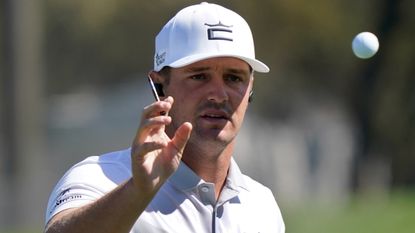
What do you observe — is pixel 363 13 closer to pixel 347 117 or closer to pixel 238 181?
pixel 347 117

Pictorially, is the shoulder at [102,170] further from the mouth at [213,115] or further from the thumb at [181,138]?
the thumb at [181,138]

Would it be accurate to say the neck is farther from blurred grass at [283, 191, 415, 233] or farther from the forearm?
blurred grass at [283, 191, 415, 233]

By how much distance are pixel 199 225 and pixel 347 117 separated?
87.3 ft

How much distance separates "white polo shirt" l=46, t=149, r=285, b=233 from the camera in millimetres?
4945

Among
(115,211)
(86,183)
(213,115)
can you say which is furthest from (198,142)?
(115,211)

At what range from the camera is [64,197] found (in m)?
4.86

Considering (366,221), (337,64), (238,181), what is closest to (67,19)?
(337,64)

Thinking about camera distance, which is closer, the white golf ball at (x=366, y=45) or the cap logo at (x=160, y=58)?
the cap logo at (x=160, y=58)

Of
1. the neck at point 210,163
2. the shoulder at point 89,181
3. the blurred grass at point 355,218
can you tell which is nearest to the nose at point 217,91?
the neck at point 210,163

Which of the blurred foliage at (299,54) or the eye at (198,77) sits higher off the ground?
the eye at (198,77)

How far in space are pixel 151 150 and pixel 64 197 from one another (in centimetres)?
64

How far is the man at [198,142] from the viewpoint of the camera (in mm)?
5031

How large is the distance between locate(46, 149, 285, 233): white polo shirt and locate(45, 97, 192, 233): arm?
29cm

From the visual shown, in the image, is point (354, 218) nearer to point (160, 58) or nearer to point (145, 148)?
point (160, 58)
